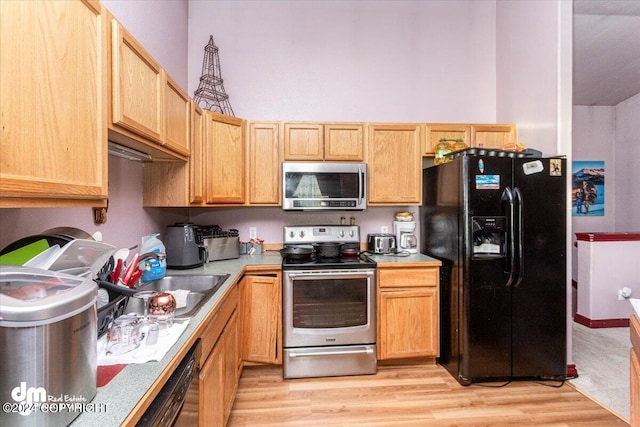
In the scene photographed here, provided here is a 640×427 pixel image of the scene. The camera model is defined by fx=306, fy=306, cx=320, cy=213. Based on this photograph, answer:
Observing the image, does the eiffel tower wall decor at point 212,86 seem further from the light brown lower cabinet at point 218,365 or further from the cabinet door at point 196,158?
the light brown lower cabinet at point 218,365

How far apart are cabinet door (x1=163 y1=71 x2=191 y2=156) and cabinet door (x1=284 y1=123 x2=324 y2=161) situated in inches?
35.6

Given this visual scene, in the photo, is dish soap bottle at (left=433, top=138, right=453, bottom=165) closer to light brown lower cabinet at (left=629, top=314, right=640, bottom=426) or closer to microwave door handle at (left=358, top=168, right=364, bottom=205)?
microwave door handle at (left=358, top=168, right=364, bottom=205)

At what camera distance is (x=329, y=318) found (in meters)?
2.41

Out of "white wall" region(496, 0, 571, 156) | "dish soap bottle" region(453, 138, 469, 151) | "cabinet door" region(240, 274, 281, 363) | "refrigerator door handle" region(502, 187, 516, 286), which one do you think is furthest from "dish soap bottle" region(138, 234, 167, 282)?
"white wall" region(496, 0, 571, 156)

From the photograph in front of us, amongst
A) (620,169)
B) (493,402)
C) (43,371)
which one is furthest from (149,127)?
(620,169)

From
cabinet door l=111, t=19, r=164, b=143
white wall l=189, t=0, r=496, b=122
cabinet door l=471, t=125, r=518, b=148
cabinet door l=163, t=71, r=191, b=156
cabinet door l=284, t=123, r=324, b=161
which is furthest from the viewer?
white wall l=189, t=0, r=496, b=122

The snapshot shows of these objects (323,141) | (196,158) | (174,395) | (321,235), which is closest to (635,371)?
(174,395)

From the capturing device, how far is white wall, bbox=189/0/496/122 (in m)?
3.01

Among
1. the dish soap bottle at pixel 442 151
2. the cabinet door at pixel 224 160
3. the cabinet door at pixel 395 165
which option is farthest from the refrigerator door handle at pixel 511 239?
the cabinet door at pixel 224 160

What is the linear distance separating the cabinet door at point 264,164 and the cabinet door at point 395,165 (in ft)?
2.76

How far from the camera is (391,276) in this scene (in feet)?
8.15

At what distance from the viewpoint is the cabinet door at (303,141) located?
8.98 feet

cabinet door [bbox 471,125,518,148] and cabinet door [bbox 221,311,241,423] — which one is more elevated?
cabinet door [bbox 471,125,518,148]

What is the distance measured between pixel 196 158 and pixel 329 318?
158 cm
